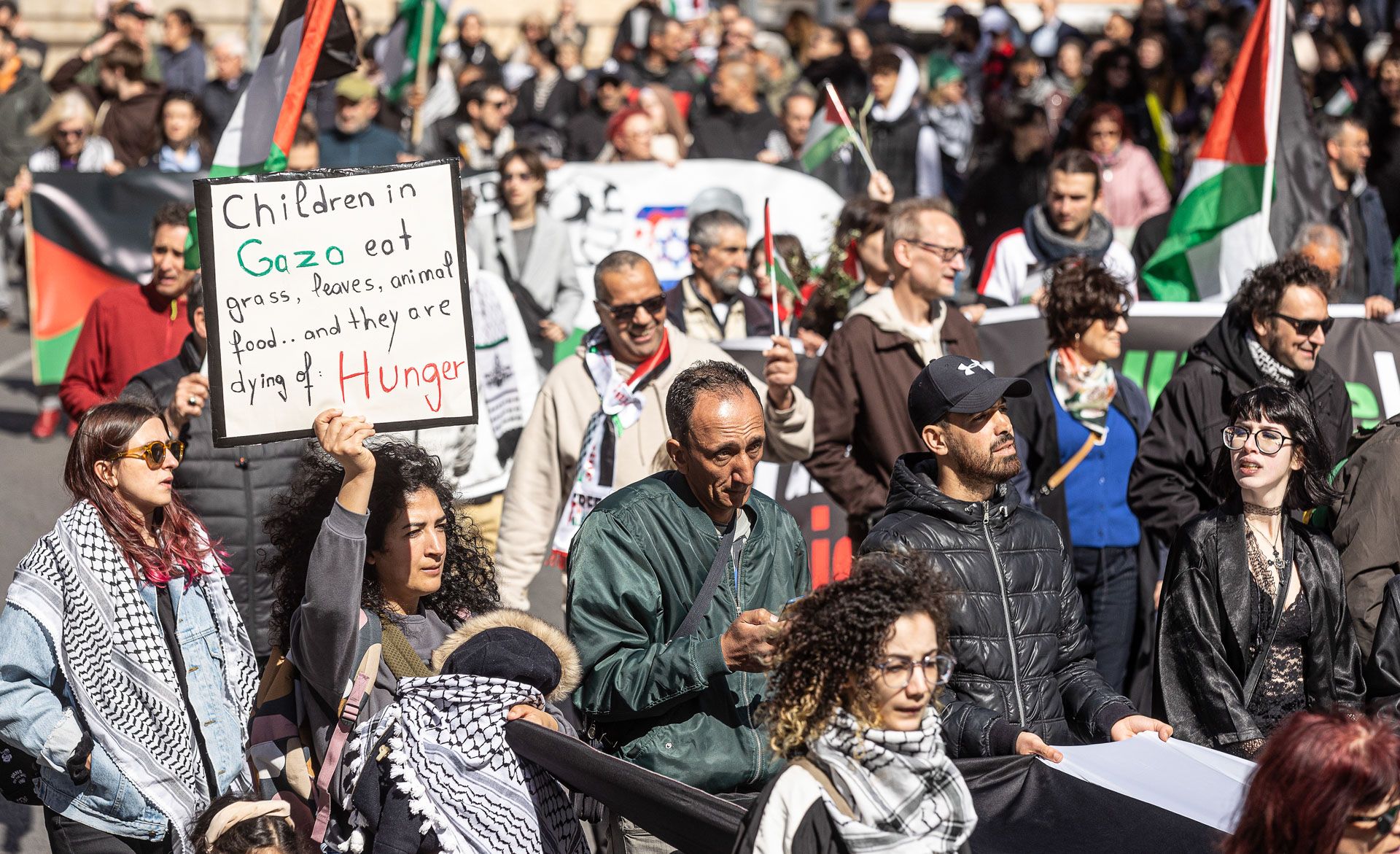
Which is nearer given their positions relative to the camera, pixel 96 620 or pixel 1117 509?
pixel 96 620

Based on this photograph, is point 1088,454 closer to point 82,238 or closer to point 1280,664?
point 1280,664

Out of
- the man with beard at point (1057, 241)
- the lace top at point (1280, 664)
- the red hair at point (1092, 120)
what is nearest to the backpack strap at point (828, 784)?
the lace top at point (1280, 664)

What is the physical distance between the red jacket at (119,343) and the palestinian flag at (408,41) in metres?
7.78

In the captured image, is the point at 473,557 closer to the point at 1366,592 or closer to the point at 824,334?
the point at 1366,592

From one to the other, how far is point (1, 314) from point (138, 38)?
2.76m

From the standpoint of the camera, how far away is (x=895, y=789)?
3.11 meters

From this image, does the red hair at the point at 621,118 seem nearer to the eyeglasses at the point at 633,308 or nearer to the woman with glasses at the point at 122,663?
the eyeglasses at the point at 633,308

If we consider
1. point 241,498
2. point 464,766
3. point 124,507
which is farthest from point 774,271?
point 464,766

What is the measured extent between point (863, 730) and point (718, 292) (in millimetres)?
5626

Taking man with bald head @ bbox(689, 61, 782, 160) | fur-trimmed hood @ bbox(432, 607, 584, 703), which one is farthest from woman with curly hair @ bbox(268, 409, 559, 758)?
man with bald head @ bbox(689, 61, 782, 160)

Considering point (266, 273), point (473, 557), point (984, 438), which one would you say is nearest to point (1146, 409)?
point (984, 438)

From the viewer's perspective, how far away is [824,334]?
8.25 metres

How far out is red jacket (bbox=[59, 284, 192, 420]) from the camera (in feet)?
23.5

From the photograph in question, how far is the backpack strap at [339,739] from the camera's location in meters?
3.86
